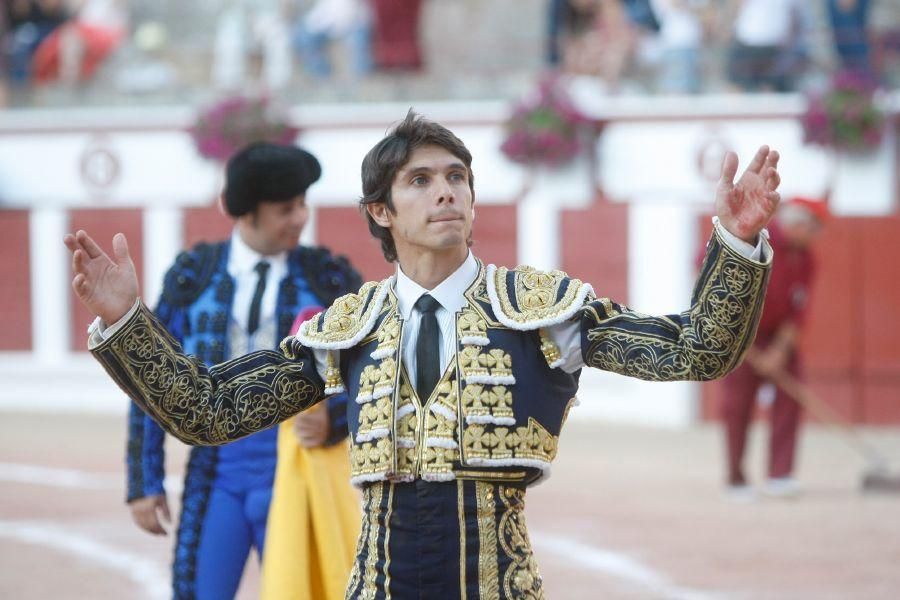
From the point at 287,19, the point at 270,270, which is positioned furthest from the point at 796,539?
the point at 287,19

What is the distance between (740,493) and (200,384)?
19.3ft

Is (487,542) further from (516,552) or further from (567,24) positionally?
(567,24)

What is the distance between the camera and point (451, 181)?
114 inches

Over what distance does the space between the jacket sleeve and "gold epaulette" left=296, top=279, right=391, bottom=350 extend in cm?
106

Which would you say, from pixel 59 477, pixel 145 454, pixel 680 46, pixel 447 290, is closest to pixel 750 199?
pixel 447 290

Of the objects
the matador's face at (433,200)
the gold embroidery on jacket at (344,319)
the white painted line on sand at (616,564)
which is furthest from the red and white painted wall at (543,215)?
the matador's face at (433,200)

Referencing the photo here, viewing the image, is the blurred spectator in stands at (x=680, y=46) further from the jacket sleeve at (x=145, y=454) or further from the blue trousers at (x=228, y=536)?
the blue trousers at (x=228, y=536)

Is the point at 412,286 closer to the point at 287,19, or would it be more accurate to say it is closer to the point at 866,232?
the point at 866,232

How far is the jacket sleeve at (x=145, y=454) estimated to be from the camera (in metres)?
3.99

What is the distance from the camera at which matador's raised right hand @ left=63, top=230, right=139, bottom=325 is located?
2.79 metres

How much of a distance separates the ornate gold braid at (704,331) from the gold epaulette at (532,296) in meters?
0.09

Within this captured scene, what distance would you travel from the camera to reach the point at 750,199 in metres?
2.66

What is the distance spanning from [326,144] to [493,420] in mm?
11174

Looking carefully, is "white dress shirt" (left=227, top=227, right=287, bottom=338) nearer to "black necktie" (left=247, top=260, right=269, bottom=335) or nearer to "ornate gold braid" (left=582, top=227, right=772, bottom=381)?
"black necktie" (left=247, top=260, right=269, bottom=335)
